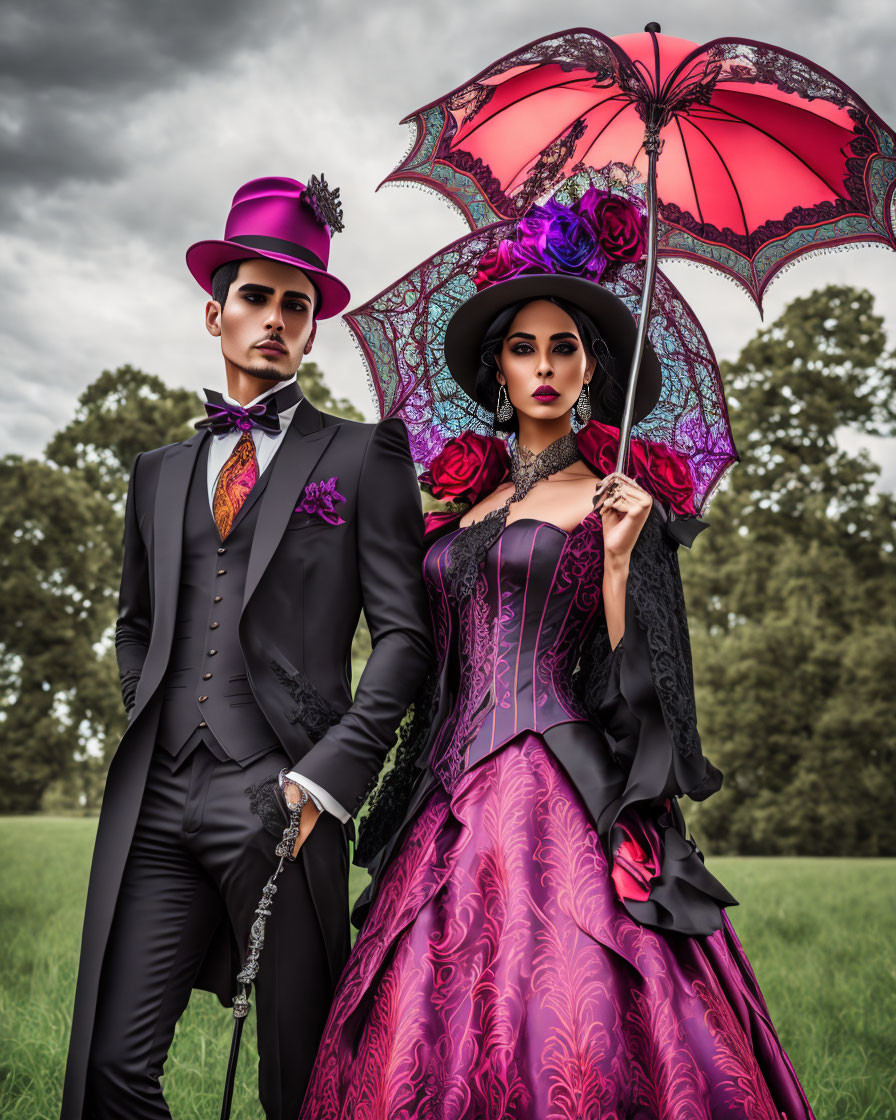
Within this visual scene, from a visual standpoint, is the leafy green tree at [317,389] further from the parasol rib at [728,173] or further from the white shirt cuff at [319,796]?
the white shirt cuff at [319,796]

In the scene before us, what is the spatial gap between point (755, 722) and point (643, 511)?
15238 mm

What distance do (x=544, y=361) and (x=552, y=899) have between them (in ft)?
5.46

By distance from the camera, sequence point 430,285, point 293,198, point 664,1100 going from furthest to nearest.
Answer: point 430,285 → point 293,198 → point 664,1100

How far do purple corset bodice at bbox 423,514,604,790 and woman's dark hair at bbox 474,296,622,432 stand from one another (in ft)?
1.93

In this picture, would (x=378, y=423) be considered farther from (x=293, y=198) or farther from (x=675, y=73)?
(x=675, y=73)

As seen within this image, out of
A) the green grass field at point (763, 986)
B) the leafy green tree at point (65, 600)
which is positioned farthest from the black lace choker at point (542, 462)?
the leafy green tree at point (65, 600)

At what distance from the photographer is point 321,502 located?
3184 mm

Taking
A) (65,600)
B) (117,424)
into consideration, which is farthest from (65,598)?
(117,424)

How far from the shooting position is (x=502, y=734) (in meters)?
3.16

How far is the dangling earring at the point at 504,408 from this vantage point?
12.3 feet

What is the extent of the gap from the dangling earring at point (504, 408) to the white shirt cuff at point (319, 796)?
1.48 metres

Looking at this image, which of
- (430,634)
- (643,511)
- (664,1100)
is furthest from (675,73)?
(664,1100)

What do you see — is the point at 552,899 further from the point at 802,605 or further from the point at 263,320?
the point at 802,605

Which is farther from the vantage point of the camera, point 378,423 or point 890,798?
point 890,798
